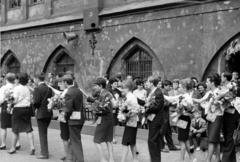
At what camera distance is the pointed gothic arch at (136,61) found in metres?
15.2

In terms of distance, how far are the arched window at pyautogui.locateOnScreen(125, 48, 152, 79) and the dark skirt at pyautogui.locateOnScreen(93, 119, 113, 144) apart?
25.5ft

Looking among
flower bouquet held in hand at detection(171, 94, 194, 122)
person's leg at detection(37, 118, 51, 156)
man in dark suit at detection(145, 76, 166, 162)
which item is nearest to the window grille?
person's leg at detection(37, 118, 51, 156)

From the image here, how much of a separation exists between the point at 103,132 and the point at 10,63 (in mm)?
16720

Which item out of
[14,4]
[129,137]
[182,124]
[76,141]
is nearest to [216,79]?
[182,124]

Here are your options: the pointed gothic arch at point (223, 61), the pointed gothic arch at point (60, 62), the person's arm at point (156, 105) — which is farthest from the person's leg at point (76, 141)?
the pointed gothic arch at point (60, 62)

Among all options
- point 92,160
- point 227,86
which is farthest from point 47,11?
point 227,86

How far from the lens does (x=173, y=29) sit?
14227mm

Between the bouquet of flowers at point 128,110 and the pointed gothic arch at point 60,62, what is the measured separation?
1160cm

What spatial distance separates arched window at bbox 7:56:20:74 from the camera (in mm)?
Answer: 22578

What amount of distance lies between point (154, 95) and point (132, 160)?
207 centimetres

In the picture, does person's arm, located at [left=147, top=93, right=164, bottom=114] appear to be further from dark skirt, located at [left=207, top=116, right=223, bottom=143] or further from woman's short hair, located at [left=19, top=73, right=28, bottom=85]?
woman's short hair, located at [left=19, top=73, right=28, bottom=85]

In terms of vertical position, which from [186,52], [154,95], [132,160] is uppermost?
[186,52]

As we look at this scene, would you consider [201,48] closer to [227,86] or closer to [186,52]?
[186,52]

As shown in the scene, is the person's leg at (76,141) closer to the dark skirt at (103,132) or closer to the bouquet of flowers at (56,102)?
the dark skirt at (103,132)
